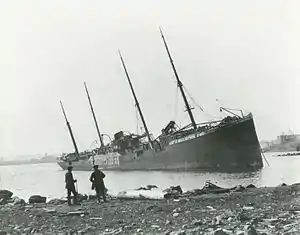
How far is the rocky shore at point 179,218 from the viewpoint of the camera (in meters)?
7.89

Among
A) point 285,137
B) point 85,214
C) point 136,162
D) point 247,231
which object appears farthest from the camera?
point 285,137

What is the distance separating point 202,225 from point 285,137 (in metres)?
132

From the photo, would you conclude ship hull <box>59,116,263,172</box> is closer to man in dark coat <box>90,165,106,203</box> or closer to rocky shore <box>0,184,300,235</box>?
man in dark coat <box>90,165,106,203</box>

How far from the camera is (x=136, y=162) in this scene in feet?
195

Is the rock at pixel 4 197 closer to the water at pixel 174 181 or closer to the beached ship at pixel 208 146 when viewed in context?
the water at pixel 174 181

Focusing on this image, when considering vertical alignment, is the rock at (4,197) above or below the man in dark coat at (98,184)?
above

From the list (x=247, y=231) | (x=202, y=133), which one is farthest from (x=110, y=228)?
(x=202, y=133)

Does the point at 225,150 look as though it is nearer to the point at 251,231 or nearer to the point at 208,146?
the point at 208,146

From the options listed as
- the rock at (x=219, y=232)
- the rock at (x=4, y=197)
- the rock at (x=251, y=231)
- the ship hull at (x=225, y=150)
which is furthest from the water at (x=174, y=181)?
the rock at (x=251, y=231)

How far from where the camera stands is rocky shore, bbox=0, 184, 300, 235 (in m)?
7.89

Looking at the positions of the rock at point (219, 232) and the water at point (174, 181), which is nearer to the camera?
the rock at point (219, 232)

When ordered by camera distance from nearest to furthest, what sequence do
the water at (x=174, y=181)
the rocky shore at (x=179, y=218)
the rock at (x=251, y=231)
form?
the rock at (x=251, y=231), the rocky shore at (x=179, y=218), the water at (x=174, y=181)

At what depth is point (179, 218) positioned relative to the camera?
363 inches

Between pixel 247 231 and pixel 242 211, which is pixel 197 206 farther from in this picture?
pixel 247 231
